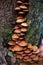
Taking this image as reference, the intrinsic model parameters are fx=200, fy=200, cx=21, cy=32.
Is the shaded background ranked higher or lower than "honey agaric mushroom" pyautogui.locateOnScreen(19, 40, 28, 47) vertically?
higher

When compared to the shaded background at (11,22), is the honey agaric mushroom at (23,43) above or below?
below

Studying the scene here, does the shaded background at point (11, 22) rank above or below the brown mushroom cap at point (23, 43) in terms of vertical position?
above

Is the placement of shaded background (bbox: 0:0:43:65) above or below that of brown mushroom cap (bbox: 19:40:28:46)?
above

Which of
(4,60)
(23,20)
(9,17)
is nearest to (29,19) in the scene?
(23,20)

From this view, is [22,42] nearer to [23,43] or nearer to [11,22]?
[23,43]

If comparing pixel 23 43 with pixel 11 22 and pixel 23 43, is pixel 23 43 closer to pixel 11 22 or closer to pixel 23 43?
pixel 23 43

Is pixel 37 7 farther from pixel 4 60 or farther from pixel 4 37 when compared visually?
pixel 4 60

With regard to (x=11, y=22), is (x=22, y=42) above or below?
below

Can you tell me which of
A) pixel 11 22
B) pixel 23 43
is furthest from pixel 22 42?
pixel 11 22
